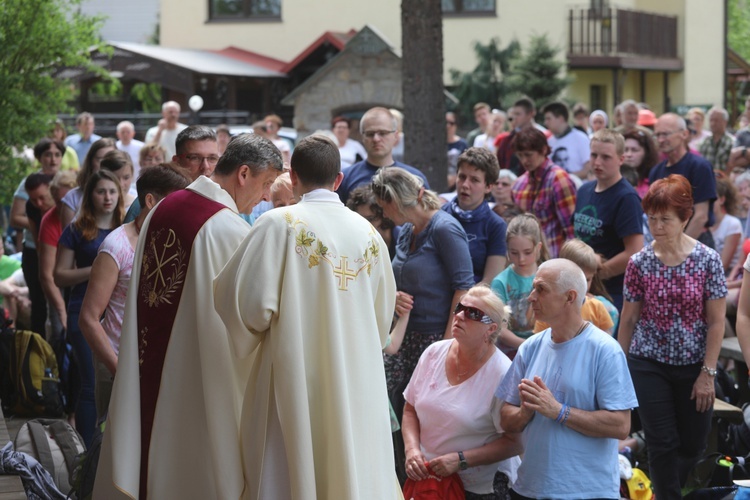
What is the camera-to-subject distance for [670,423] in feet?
20.3

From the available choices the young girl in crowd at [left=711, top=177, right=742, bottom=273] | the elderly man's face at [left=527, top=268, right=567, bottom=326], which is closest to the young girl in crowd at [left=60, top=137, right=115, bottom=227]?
the elderly man's face at [left=527, top=268, right=567, bottom=326]

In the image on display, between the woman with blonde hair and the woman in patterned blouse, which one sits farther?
the woman with blonde hair

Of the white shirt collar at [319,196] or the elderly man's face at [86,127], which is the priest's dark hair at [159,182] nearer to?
the white shirt collar at [319,196]

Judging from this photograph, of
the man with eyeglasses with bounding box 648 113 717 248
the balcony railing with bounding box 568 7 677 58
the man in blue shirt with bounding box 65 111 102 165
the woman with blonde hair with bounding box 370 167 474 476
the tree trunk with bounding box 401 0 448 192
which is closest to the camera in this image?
the woman with blonde hair with bounding box 370 167 474 476

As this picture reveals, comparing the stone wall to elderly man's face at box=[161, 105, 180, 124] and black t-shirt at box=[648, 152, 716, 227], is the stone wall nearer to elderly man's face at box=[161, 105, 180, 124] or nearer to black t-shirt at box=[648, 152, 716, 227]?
elderly man's face at box=[161, 105, 180, 124]

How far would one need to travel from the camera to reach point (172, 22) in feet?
108

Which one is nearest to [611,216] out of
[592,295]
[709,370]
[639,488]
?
[592,295]

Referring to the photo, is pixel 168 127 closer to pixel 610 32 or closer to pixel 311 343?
pixel 311 343

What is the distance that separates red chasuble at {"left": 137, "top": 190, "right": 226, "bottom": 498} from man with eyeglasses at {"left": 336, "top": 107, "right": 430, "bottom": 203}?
118 inches

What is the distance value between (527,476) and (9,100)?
6506mm

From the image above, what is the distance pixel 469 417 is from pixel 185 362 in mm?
1545

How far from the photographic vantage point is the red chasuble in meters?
4.77

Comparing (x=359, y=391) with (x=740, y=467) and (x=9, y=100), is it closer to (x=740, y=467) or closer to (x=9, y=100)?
(x=740, y=467)

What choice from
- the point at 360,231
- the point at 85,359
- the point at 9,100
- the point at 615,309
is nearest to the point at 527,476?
the point at 360,231
